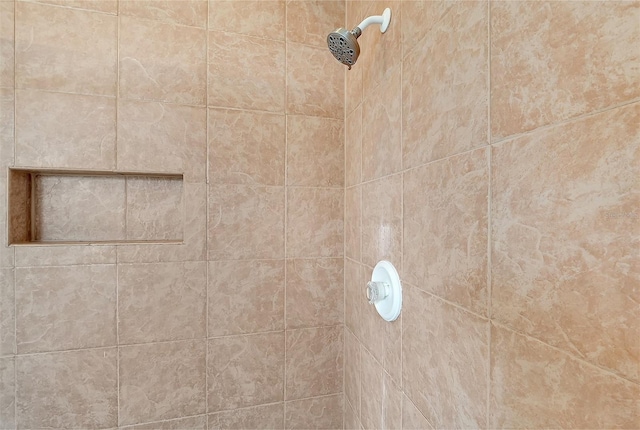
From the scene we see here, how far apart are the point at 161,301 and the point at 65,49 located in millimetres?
919

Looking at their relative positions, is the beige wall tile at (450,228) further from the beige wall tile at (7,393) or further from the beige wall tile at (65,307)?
the beige wall tile at (7,393)

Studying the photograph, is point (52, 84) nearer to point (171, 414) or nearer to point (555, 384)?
point (171, 414)

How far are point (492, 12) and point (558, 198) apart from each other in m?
0.34

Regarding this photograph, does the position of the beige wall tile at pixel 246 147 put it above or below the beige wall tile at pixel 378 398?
above

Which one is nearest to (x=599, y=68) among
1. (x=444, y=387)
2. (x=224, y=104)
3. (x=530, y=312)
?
(x=530, y=312)

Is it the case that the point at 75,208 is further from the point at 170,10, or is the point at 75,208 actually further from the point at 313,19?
the point at 313,19

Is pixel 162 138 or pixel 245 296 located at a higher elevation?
pixel 162 138

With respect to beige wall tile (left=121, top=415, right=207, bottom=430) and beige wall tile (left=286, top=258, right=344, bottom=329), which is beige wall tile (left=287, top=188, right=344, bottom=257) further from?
beige wall tile (left=121, top=415, right=207, bottom=430)

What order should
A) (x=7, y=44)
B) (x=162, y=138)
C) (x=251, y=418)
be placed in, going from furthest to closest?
(x=251, y=418) < (x=162, y=138) < (x=7, y=44)

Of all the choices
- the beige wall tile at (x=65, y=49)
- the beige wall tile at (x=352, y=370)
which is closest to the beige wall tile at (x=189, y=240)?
the beige wall tile at (x=65, y=49)

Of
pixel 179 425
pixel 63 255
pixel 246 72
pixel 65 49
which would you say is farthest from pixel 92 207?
pixel 179 425

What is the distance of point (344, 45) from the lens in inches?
33.7

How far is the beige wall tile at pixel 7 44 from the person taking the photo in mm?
982

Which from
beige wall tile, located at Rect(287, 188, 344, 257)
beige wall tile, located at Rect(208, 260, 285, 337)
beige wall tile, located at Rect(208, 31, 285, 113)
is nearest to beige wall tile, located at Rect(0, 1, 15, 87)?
beige wall tile, located at Rect(208, 31, 285, 113)
